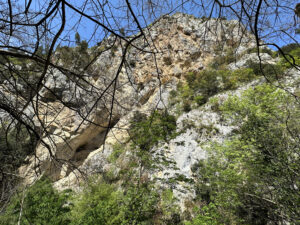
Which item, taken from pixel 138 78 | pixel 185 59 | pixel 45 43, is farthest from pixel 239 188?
pixel 185 59

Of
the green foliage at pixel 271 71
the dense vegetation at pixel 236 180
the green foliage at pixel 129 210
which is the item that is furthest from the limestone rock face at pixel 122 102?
the green foliage at pixel 129 210

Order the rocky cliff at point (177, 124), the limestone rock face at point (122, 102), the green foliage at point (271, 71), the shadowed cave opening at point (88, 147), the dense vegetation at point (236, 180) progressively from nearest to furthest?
1. the green foliage at point (271, 71)
2. the limestone rock face at point (122, 102)
3. the rocky cliff at point (177, 124)
4. the dense vegetation at point (236, 180)
5. the shadowed cave opening at point (88, 147)

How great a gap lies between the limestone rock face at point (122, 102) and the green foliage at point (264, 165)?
1.16m

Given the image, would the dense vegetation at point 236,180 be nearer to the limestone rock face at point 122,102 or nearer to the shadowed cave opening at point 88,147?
the limestone rock face at point 122,102

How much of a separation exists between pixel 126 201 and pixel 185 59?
12560mm

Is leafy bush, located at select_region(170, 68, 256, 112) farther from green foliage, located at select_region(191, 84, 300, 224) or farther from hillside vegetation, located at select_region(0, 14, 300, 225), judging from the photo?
green foliage, located at select_region(191, 84, 300, 224)

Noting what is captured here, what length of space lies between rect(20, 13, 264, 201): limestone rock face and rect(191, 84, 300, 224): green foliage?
116 cm

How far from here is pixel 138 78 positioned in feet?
43.3

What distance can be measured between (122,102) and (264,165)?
3774 mm

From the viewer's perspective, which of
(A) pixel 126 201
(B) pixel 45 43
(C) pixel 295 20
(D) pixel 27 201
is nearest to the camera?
(C) pixel 295 20

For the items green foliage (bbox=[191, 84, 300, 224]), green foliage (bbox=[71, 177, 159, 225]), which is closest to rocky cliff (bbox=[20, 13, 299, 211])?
green foliage (bbox=[71, 177, 159, 225])

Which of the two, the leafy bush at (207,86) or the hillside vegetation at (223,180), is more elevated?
the leafy bush at (207,86)

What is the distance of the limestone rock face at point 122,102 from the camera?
98cm

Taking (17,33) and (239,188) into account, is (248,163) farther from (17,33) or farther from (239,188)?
(17,33)
